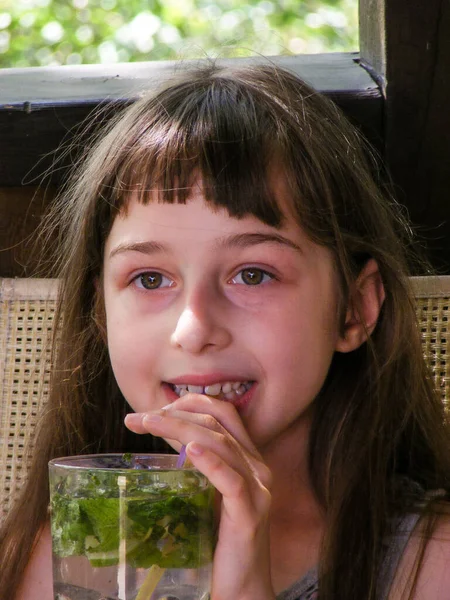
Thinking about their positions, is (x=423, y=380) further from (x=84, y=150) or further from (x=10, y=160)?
(x=10, y=160)

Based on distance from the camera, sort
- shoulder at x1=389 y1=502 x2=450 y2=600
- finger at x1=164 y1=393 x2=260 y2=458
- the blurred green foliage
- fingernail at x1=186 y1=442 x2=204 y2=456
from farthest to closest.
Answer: the blurred green foliage < shoulder at x1=389 y1=502 x2=450 y2=600 < finger at x1=164 y1=393 x2=260 y2=458 < fingernail at x1=186 y1=442 x2=204 y2=456

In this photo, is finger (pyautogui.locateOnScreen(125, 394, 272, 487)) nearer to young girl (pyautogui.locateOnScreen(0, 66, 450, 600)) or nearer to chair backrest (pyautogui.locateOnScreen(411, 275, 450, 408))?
young girl (pyautogui.locateOnScreen(0, 66, 450, 600))

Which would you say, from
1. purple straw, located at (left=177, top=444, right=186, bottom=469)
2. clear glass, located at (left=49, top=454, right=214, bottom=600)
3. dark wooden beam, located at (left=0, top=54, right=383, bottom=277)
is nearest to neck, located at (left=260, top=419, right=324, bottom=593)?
purple straw, located at (left=177, top=444, right=186, bottom=469)

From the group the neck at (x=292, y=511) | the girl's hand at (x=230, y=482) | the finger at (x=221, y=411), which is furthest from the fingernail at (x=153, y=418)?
the neck at (x=292, y=511)

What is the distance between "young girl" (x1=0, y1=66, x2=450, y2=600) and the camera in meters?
1.40

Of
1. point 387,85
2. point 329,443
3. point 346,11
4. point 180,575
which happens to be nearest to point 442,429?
point 329,443

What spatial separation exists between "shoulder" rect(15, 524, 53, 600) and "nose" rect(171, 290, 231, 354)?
521mm

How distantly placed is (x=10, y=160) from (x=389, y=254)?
2.50 feet

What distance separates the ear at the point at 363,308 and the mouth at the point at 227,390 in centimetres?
22

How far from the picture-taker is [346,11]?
6457 millimetres

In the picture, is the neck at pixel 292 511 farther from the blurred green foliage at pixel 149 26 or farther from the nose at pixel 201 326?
the blurred green foliage at pixel 149 26

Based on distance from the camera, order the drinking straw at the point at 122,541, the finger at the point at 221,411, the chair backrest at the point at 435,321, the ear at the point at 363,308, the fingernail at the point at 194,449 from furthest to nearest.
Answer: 1. the chair backrest at the point at 435,321
2. the ear at the point at 363,308
3. the finger at the point at 221,411
4. the fingernail at the point at 194,449
5. the drinking straw at the point at 122,541

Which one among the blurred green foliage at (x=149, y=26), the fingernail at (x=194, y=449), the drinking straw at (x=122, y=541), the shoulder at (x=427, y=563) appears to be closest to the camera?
the drinking straw at (x=122, y=541)

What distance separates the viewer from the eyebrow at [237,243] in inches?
55.3
